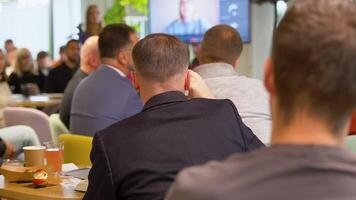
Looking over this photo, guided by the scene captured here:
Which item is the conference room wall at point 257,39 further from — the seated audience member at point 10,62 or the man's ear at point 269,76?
the man's ear at point 269,76

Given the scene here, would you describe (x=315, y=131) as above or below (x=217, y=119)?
above

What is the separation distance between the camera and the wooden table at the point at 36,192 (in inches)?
98.6

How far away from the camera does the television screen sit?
8.29 metres

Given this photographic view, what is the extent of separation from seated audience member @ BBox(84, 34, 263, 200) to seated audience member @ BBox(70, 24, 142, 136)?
1.54 meters

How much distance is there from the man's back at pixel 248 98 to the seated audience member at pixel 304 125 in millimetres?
2451

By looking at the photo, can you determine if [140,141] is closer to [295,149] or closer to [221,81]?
[295,149]

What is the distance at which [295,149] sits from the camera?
3.41 feet

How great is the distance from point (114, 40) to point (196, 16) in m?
4.52

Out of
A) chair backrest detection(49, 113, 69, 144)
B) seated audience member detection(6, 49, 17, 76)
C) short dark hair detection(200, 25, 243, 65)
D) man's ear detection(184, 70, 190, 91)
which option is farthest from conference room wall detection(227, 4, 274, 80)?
man's ear detection(184, 70, 190, 91)

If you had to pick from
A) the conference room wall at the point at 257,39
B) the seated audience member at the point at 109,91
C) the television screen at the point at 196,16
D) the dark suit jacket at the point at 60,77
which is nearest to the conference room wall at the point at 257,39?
the conference room wall at the point at 257,39

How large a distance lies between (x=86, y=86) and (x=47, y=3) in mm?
8341

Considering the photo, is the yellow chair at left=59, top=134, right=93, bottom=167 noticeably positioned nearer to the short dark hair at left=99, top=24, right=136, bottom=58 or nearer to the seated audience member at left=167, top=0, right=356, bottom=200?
the short dark hair at left=99, top=24, right=136, bottom=58

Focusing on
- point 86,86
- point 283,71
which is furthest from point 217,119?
point 86,86

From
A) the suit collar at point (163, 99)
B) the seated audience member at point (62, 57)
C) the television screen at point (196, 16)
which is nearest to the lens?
the suit collar at point (163, 99)
